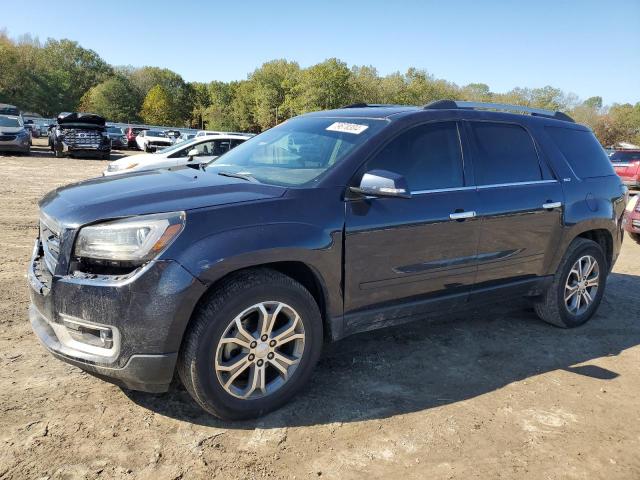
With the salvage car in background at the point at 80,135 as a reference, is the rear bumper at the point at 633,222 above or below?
below

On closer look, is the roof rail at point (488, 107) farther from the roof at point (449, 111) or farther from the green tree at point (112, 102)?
the green tree at point (112, 102)

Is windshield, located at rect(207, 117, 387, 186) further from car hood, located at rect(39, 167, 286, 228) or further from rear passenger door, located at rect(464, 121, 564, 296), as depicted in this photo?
rear passenger door, located at rect(464, 121, 564, 296)

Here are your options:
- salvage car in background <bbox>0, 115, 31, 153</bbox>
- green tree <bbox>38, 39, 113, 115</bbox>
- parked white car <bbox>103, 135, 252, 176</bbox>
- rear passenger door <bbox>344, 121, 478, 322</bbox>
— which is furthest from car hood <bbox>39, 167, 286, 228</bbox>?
green tree <bbox>38, 39, 113, 115</bbox>

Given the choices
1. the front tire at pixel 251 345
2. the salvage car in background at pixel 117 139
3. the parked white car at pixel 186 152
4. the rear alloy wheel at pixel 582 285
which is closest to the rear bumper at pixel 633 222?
the rear alloy wheel at pixel 582 285

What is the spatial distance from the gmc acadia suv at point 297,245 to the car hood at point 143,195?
16 millimetres

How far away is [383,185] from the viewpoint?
311 cm

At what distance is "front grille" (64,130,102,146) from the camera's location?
22141 mm

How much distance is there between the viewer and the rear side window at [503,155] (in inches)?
157

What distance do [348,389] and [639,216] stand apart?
8229 millimetres

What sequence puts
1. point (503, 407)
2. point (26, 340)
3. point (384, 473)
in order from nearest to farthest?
point (384, 473), point (503, 407), point (26, 340)

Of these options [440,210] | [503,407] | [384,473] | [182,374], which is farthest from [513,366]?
[182,374]

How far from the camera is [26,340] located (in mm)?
3895

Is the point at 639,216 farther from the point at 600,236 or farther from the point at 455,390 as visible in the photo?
the point at 455,390

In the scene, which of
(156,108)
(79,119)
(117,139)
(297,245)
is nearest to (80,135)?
(79,119)
